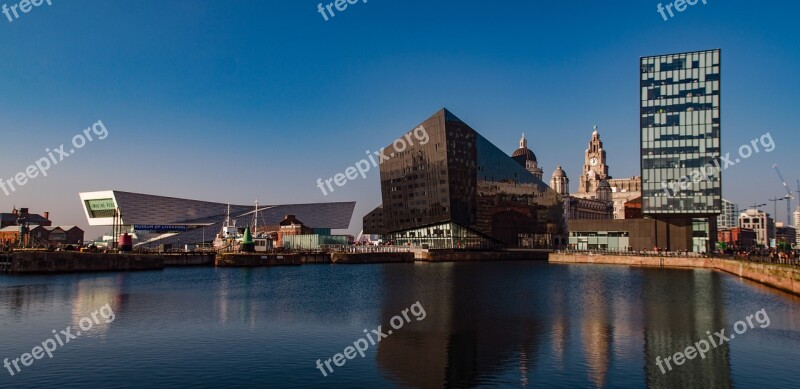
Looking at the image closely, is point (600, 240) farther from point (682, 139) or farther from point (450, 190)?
point (450, 190)

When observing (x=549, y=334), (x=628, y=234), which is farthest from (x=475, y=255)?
(x=549, y=334)

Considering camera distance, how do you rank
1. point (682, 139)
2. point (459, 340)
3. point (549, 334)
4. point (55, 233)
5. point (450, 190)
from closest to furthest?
1. point (459, 340)
2. point (549, 334)
3. point (682, 139)
4. point (450, 190)
5. point (55, 233)

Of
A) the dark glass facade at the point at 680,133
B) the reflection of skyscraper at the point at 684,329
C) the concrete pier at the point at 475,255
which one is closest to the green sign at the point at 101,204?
the concrete pier at the point at 475,255

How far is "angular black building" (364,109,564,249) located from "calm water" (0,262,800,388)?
70.5 metres

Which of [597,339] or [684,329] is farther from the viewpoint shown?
[684,329]

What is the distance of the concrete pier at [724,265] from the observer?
53250 millimetres

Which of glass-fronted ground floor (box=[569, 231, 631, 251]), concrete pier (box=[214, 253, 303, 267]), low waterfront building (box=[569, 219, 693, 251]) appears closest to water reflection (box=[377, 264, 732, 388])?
concrete pier (box=[214, 253, 303, 267])

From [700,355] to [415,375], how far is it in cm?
1482

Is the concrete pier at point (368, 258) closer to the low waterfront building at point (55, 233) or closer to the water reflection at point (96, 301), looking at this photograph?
the water reflection at point (96, 301)

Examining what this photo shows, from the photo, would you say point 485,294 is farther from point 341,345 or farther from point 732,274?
point 732,274

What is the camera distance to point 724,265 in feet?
282

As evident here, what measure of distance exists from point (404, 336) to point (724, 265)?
73937 mm

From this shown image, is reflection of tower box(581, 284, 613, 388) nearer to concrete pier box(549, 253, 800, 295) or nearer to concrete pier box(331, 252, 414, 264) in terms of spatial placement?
concrete pier box(549, 253, 800, 295)

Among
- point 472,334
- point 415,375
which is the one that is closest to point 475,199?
point 472,334
